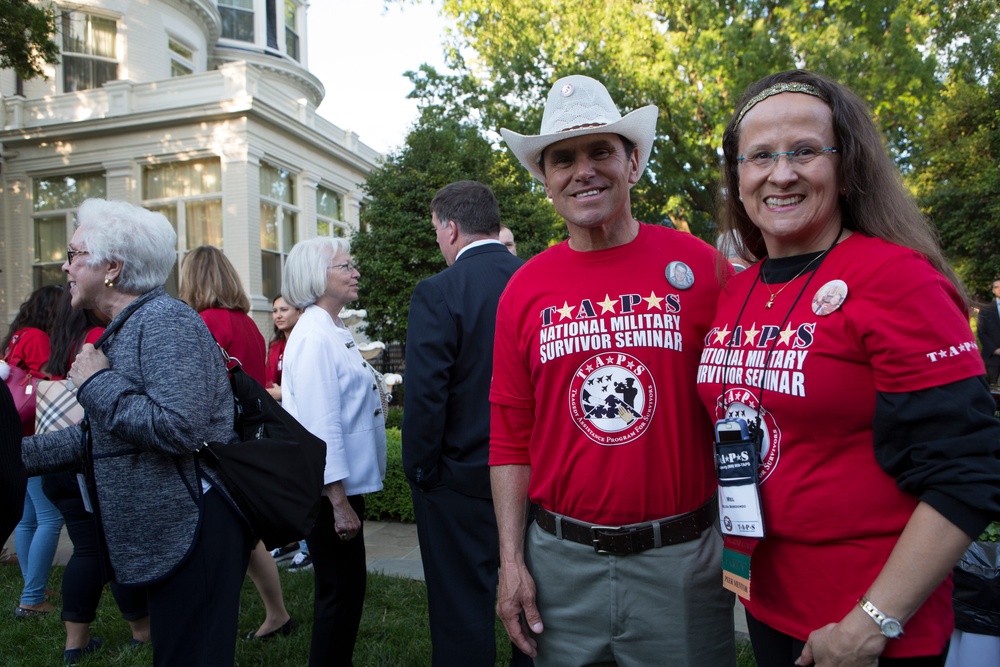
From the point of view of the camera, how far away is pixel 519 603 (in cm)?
203

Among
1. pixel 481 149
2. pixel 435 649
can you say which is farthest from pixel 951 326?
pixel 481 149

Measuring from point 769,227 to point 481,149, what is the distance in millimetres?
10771

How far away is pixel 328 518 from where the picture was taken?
3178 mm

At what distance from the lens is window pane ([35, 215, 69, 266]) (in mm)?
15719

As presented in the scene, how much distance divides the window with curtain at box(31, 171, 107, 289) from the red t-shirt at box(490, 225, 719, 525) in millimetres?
16701

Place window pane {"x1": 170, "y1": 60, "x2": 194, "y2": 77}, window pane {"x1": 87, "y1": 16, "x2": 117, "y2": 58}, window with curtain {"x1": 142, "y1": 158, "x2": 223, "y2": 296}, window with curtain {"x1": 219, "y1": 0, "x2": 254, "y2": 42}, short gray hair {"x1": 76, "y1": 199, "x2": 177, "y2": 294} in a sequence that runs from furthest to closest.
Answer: window with curtain {"x1": 219, "y1": 0, "x2": 254, "y2": 42} → window pane {"x1": 170, "y1": 60, "x2": 194, "y2": 77} → window pane {"x1": 87, "y1": 16, "x2": 117, "y2": 58} → window with curtain {"x1": 142, "y1": 158, "x2": 223, "y2": 296} → short gray hair {"x1": 76, "y1": 199, "x2": 177, "y2": 294}

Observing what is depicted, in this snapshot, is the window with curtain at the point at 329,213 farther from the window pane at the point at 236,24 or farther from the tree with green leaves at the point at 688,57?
the window pane at the point at 236,24

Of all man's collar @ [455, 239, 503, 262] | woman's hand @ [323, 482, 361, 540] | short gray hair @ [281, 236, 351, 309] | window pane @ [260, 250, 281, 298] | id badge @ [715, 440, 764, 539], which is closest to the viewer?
id badge @ [715, 440, 764, 539]

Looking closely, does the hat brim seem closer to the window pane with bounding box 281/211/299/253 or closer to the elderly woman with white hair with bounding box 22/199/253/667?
the elderly woman with white hair with bounding box 22/199/253/667

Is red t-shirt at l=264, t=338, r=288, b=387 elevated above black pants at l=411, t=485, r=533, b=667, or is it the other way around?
red t-shirt at l=264, t=338, r=288, b=387

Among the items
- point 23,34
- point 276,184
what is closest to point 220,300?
point 23,34

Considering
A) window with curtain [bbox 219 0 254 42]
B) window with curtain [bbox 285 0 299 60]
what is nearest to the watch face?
window with curtain [bbox 219 0 254 42]

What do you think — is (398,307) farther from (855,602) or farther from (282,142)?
(855,602)

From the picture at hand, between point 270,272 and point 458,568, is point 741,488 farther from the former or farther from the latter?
point 270,272
